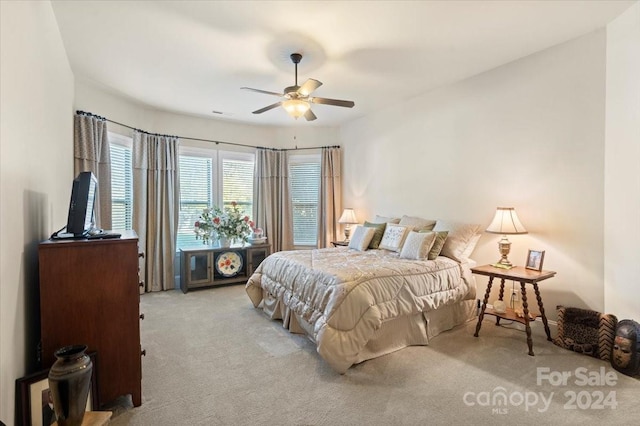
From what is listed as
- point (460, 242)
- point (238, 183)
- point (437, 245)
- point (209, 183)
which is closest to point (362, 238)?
point (437, 245)

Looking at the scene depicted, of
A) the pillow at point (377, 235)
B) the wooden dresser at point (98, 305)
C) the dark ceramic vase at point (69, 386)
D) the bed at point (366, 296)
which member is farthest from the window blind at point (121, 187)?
the pillow at point (377, 235)

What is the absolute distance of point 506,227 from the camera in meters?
3.05

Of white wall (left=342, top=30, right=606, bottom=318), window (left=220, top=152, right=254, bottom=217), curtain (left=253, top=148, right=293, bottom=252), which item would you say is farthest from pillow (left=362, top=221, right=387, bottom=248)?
window (left=220, top=152, right=254, bottom=217)

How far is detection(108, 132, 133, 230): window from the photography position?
4.28 m

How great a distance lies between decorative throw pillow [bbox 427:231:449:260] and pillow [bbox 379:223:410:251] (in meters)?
0.45

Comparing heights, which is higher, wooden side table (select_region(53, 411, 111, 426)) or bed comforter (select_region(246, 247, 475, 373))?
bed comforter (select_region(246, 247, 475, 373))

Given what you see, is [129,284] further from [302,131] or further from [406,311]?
[302,131]

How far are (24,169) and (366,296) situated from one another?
2327 millimetres

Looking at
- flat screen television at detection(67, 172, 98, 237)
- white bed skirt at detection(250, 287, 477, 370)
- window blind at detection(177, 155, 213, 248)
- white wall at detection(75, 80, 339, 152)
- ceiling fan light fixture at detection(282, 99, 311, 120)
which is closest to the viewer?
flat screen television at detection(67, 172, 98, 237)

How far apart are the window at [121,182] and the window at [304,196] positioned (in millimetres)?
2669

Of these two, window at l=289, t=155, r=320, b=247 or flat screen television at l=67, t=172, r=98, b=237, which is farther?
window at l=289, t=155, r=320, b=247

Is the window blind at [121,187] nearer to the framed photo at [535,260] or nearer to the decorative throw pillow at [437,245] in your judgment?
the decorative throw pillow at [437,245]

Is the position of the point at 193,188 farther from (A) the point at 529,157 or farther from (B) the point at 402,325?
(A) the point at 529,157

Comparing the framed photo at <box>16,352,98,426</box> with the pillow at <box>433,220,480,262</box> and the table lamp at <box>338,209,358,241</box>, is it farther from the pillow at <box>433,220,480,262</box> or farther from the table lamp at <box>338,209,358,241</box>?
the table lamp at <box>338,209,358,241</box>
